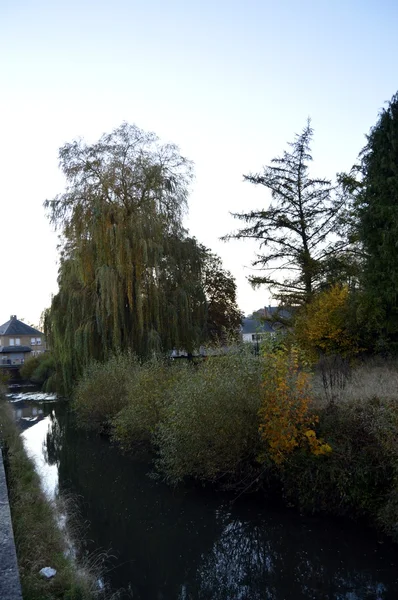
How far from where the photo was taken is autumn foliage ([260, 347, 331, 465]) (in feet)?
28.2

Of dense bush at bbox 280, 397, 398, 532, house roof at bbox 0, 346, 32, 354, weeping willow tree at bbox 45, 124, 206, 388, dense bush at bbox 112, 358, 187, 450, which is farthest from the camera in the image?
house roof at bbox 0, 346, 32, 354

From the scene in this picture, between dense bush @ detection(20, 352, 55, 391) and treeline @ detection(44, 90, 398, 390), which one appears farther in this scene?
dense bush @ detection(20, 352, 55, 391)

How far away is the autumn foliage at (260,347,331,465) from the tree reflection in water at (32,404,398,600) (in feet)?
3.56

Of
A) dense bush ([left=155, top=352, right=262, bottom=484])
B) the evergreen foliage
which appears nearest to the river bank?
dense bush ([left=155, top=352, right=262, bottom=484])

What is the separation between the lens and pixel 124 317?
65.4 ft

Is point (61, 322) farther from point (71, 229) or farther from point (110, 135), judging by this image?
point (110, 135)

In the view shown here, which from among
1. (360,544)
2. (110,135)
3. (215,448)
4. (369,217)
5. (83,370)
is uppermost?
(110,135)

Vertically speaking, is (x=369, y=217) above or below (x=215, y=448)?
above

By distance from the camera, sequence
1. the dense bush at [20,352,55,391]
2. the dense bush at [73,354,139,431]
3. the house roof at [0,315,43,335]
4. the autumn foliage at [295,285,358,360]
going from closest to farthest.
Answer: the autumn foliage at [295,285,358,360]
the dense bush at [73,354,139,431]
the dense bush at [20,352,55,391]
the house roof at [0,315,43,335]

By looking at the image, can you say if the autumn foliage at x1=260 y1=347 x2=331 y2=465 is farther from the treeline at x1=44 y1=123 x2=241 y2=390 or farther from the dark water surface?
the treeline at x1=44 y1=123 x2=241 y2=390

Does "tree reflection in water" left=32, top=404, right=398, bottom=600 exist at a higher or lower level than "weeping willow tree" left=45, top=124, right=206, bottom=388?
lower

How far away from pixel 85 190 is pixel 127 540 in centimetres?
1483

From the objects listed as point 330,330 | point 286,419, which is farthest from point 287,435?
point 330,330

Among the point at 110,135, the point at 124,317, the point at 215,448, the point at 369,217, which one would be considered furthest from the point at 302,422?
the point at 110,135
